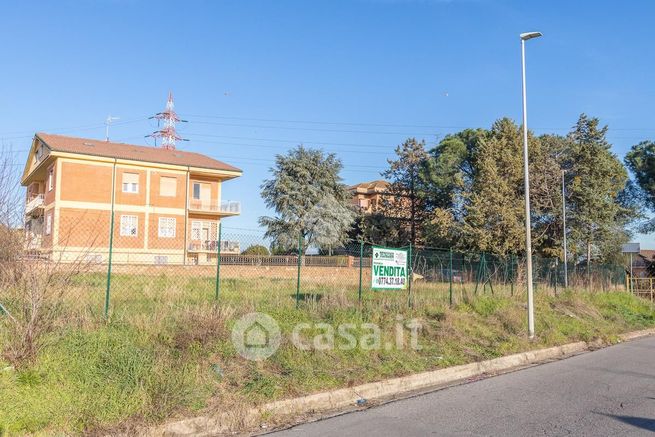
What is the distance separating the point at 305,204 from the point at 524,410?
139 ft

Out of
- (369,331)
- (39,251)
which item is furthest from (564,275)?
(39,251)

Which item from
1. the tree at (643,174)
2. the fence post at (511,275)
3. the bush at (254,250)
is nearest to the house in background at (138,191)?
the bush at (254,250)

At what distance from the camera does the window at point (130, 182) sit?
1594 inches

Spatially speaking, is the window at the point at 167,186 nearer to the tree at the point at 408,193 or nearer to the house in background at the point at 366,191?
the tree at the point at 408,193

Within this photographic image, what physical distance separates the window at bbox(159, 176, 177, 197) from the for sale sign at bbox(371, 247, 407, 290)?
102 feet

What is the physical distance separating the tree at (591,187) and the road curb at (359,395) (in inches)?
1036

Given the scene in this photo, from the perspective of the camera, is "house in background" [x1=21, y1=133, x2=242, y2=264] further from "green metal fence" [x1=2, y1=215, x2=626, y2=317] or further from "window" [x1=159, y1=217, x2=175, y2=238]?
"green metal fence" [x1=2, y1=215, x2=626, y2=317]

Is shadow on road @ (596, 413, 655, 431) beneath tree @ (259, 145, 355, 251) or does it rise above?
beneath

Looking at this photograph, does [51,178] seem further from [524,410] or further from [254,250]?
[524,410]

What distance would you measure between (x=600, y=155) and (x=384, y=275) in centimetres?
2936

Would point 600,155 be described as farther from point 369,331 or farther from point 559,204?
point 369,331

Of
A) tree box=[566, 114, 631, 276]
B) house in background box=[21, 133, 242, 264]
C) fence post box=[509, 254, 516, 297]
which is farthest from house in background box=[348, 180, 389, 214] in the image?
fence post box=[509, 254, 516, 297]

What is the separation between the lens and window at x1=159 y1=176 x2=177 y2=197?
42188 millimetres

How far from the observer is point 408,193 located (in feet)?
162
